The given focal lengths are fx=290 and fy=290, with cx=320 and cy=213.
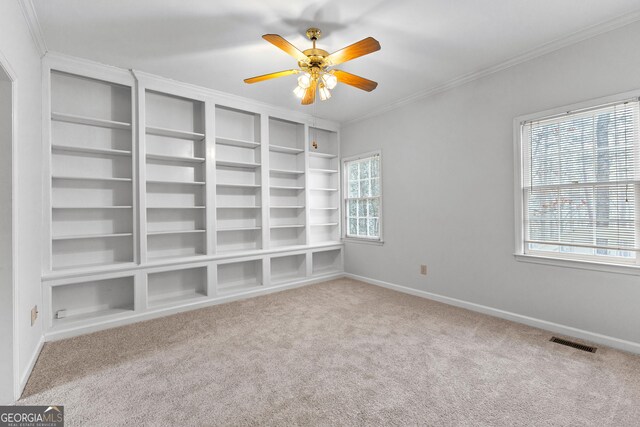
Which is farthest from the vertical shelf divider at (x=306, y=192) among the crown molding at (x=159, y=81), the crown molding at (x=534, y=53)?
the crown molding at (x=534, y=53)

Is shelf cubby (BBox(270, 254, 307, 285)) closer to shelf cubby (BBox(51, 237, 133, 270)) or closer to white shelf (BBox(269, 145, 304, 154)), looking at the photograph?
white shelf (BBox(269, 145, 304, 154))

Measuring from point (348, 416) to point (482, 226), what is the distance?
2502mm

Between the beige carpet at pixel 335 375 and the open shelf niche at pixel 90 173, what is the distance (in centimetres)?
91

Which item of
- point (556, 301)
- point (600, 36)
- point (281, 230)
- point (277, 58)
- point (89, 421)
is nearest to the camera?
point (89, 421)

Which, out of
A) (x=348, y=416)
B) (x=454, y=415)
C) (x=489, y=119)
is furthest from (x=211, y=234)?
(x=489, y=119)

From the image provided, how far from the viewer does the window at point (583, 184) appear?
7.69ft

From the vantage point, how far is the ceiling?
7.13ft

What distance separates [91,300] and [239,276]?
1.67m

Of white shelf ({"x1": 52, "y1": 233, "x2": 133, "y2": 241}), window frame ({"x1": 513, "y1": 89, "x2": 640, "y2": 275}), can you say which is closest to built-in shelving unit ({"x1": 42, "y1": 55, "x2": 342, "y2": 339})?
white shelf ({"x1": 52, "y1": 233, "x2": 133, "y2": 241})

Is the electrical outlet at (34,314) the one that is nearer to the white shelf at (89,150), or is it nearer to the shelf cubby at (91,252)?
the shelf cubby at (91,252)

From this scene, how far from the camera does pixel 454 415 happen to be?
163cm

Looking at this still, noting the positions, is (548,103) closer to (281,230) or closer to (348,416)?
(348,416)

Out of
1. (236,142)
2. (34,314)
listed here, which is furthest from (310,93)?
(34,314)

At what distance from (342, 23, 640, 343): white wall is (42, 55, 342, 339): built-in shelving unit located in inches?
49.5
